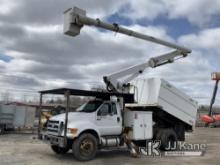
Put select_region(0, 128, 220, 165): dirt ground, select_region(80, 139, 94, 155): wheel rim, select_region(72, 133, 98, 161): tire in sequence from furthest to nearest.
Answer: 1. select_region(80, 139, 94, 155): wheel rim
2. select_region(72, 133, 98, 161): tire
3. select_region(0, 128, 220, 165): dirt ground

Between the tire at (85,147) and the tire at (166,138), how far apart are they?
4009 mm

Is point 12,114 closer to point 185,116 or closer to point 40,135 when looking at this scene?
point 40,135

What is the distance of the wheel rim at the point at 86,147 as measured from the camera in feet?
42.0

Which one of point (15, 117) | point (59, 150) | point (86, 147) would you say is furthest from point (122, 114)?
point (15, 117)

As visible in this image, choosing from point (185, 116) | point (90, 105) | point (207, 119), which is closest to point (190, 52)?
point (185, 116)

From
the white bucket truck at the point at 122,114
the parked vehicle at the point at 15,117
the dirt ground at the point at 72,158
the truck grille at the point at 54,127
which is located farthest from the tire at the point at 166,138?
the parked vehicle at the point at 15,117

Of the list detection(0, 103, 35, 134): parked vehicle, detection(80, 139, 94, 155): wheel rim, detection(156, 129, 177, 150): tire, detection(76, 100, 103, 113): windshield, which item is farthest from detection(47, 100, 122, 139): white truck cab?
detection(0, 103, 35, 134): parked vehicle

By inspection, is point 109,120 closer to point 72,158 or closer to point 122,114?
point 122,114

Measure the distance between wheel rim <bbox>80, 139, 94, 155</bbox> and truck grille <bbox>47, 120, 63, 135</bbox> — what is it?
0.98m

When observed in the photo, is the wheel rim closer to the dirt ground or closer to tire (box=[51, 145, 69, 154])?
the dirt ground

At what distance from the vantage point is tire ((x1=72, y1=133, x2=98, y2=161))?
12609 millimetres

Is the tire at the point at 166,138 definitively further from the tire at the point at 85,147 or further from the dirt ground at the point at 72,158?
the tire at the point at 85,147

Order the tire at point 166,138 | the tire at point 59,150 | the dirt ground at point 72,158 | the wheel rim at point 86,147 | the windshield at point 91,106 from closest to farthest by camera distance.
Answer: the dirt ground at point 72,158 → the wheel rim at point 86,147 → the windshield at point 91,106 → the tire at point 59,150 → the tire at point 166,138

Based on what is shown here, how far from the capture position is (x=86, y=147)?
42.3 feet
